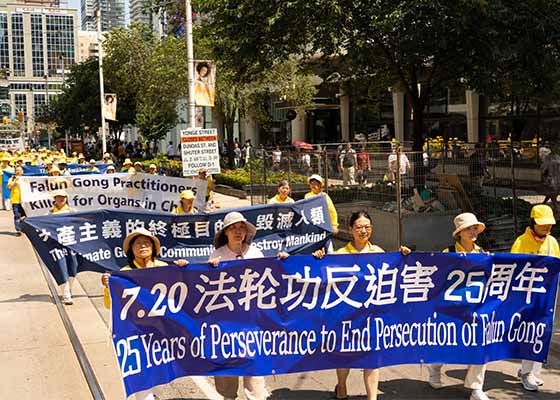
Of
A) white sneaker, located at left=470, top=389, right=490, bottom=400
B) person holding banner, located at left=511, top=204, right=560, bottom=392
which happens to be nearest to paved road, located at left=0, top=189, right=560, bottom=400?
person holding banner, located at left=511, top=204, right=560, bottom=392

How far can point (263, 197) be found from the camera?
17.4m

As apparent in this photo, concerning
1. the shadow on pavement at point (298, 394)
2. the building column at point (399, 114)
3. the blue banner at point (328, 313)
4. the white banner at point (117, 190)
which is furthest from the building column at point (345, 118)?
the blue banner at point (328, 313)

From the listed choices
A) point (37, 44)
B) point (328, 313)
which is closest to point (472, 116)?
point (328, 313)

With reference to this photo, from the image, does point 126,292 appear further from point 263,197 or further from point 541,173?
point 263,197

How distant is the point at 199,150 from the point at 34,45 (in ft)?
398

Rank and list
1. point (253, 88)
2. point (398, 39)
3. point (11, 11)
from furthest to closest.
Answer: point (11, 11) < point (253, 88) < point (398, 39)

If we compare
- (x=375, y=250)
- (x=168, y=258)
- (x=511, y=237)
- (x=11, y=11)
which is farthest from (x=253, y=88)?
(x=11, y=11)

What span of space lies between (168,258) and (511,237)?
21.7 ft

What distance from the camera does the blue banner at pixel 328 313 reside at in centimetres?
493

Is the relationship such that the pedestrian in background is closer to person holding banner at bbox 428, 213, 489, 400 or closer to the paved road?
the paved road

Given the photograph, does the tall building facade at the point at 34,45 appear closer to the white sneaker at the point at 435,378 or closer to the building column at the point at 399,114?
the building column at the point at 399,114

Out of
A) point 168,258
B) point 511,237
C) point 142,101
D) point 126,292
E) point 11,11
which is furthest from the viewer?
point 11,11

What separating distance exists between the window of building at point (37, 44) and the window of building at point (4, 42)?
4575 mm

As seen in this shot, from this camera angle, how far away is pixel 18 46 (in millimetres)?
128000
